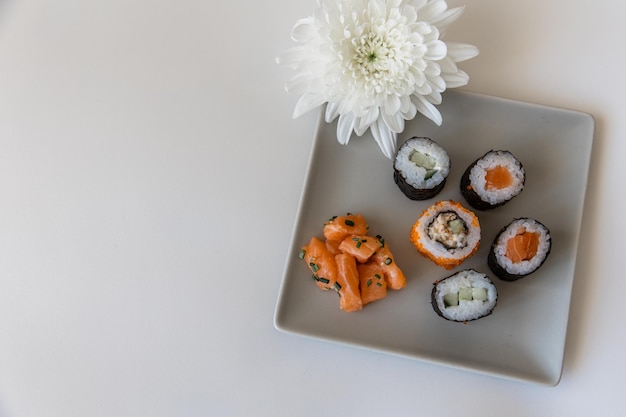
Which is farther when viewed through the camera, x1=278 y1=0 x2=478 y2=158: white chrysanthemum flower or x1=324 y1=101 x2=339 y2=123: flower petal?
x1=324 y1=101 x2=339 y2=123: flower petal

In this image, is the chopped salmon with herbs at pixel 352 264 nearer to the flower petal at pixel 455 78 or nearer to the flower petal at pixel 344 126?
the flower petal at pixel 344 126

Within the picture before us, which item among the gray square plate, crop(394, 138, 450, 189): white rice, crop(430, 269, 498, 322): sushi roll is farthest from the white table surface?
crop(394, 138, 450, 189): white rice

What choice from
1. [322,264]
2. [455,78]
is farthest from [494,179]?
[322,264]

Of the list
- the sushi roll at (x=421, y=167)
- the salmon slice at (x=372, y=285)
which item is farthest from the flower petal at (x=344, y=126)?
the salmon slice at (x=372, y=285)

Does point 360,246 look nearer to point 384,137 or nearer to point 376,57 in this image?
point 384,137

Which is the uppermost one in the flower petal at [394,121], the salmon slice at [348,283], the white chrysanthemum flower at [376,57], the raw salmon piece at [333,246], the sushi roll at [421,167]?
the white chrysanthemum flower at [376,57]

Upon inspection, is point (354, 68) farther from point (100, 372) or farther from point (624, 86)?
point (100, 372)

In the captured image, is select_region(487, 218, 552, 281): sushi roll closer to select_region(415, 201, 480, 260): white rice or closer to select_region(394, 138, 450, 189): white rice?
select_region(415, 201, 480, 260): white rice
